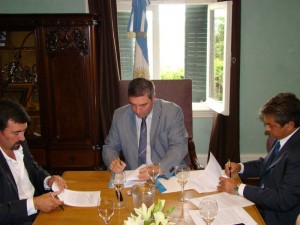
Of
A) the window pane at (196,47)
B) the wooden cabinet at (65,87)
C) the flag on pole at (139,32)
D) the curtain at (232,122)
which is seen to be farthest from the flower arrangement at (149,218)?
the window pane at (196,47)

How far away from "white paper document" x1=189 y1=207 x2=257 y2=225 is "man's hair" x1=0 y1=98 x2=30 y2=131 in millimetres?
1076

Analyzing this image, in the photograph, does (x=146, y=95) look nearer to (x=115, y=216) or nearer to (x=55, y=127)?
(x=115, y=216)

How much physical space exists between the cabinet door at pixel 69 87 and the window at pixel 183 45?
88 cm

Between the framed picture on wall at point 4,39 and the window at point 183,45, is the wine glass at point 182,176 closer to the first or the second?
the window at point 183,45

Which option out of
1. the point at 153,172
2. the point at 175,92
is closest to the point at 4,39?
the point at 175,92

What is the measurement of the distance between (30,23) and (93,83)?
2.83 feet

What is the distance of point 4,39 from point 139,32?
144 cm

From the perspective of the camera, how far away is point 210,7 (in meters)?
3.81

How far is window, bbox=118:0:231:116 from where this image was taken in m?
3.91

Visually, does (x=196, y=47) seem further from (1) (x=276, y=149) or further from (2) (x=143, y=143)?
(1) (x=276, y=149)

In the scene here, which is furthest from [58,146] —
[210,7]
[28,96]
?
[210,7]

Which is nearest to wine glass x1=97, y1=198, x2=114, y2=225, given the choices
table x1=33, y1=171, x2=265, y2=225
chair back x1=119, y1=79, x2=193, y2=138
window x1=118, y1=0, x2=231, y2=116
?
table x1=33, y1=171, x2=265, y2=225

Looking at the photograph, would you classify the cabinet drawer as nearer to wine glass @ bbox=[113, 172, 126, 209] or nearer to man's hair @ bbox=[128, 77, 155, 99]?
man's hair @ bbox=[128, 77, 155, 99]

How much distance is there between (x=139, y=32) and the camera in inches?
143
